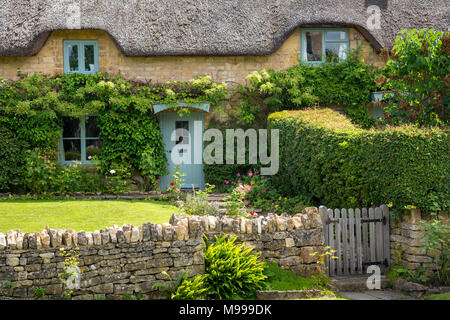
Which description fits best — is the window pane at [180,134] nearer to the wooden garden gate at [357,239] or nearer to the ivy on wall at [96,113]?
the ivy on wall at [96,113]

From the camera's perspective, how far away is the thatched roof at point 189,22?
12.6 metres

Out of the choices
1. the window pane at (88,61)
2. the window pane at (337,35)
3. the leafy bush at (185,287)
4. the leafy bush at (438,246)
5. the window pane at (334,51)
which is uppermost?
the window pane at (337,35)

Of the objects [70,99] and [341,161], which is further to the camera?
[70,99]

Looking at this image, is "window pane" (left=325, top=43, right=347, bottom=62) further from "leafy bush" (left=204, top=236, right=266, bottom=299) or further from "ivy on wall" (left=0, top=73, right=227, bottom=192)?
"leafy bush" (left=204, top=236, right=266, bottom=299)

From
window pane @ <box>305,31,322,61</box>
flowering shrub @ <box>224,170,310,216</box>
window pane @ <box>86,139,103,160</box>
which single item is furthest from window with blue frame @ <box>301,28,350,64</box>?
window pane @ <box>86,139,103,160</box>

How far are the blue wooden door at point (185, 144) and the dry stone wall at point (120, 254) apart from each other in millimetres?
6795

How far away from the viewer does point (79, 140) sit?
1336 centimetres

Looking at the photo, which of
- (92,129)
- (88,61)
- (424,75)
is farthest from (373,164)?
(88,61)

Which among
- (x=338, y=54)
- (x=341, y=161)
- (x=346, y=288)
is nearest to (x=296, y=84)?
(x=338, y=54)

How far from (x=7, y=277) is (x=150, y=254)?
167cm

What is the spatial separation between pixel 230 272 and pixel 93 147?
26.3ft

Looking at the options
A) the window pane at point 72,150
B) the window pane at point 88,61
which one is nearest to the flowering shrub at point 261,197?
the window pane at point 72,150
